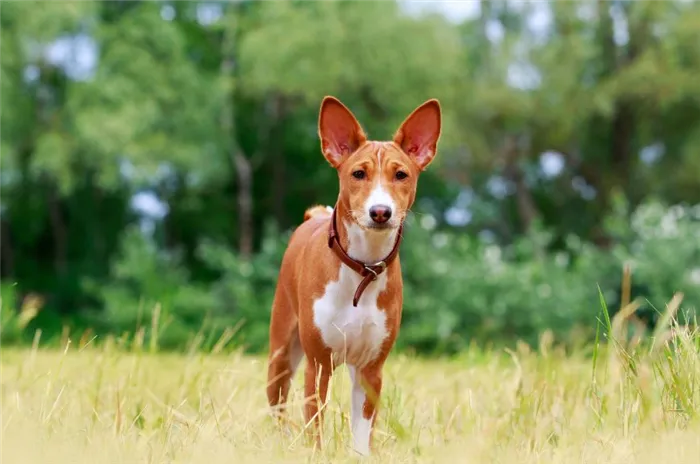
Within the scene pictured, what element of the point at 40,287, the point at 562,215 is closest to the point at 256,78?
the point at 40,287

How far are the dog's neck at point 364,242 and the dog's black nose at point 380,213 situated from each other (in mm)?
286

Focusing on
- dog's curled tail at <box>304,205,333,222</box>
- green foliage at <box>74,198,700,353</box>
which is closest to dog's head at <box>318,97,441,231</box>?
dog's curled tail at <box>304,205,333,222</box>

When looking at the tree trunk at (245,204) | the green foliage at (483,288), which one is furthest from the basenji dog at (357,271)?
the tree trunk at (245,204)

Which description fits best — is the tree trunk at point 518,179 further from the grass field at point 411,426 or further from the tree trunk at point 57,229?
the grass field at point 411,426

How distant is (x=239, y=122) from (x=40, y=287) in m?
5.77

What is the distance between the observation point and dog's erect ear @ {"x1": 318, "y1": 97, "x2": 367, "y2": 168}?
3.66 metres

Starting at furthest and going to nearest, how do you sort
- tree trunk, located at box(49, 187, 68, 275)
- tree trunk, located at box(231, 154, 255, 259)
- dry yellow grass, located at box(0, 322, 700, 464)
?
tree trunk, located at box(49, 187, 68, 275) → tree trunk, located at box(231, 154, 255, 259) → dry yellow grass, located at box(0, 322, 700, 464)

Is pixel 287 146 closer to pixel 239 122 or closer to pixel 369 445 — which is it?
pixel 239 122

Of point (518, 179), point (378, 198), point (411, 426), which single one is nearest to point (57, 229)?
point (518, 179)

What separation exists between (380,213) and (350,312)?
1.83 ft

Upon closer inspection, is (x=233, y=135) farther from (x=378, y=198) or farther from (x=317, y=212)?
(x=378, y=198)

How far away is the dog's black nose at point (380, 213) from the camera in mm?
3211

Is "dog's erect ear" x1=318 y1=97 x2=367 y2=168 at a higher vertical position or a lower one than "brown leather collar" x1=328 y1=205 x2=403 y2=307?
higher

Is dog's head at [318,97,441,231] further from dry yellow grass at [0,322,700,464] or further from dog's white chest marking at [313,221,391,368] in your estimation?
dry yellow grass at [0,322,700,464]
